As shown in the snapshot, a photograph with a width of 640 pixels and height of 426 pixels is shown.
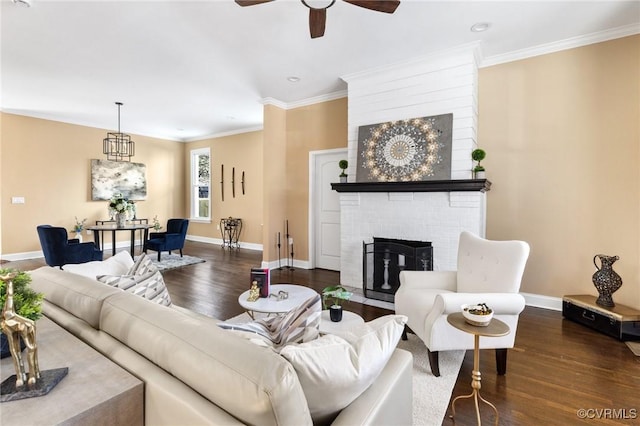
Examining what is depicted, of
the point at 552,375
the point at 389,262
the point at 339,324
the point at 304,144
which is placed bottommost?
the point at 552,375

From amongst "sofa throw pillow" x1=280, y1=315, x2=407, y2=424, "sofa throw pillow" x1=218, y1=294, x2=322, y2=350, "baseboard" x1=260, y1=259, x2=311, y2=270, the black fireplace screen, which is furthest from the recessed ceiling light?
"baseboard" x1=260, y1=259, x2=311, y2=270

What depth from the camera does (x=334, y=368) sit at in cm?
91

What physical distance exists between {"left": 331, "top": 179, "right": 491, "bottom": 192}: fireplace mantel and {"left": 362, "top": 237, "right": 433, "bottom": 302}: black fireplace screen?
2.19 ft

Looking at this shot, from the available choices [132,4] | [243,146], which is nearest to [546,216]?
[132,4]

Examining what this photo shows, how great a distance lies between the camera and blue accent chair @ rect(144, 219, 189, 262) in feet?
19.1

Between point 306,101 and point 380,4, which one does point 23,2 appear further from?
point 306,101

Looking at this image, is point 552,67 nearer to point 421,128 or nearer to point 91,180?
point 421,128

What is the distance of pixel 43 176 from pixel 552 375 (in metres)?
8.58

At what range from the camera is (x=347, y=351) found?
969 mm

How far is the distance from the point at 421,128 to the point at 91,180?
7.18 metres

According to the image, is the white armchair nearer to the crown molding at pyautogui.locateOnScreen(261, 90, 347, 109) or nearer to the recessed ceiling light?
the recessed ceiling light

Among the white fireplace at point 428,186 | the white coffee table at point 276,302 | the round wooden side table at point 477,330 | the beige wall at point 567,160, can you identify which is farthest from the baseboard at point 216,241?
the round wooden side table at point 477,330

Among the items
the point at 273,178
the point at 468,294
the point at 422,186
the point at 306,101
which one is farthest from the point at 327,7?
the point at 273,178

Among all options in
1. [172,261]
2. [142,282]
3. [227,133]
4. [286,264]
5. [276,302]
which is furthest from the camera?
[227,133]
